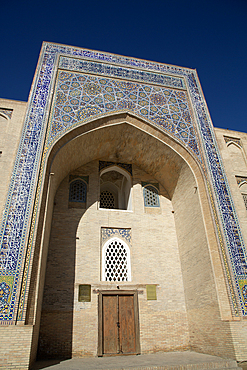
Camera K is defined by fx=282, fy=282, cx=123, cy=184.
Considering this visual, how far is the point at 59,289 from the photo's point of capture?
592 cm

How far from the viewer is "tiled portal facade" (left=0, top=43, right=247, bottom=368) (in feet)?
16.9

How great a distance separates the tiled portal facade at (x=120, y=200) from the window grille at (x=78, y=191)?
40 millimetres

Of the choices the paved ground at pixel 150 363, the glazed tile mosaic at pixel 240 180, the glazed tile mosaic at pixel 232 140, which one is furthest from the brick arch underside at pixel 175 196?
the glazed tile mosaic at pixel 232 140

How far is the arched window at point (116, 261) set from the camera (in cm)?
643

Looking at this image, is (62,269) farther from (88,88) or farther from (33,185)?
(88,88)

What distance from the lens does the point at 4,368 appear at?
4.01 metres

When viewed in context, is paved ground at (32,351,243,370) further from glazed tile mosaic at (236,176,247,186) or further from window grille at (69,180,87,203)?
glazed tile mosaic at (236,176,247,186)

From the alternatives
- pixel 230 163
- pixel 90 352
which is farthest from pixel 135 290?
pixel 230 163

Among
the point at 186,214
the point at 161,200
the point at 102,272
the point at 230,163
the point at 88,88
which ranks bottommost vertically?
the point at 102,272

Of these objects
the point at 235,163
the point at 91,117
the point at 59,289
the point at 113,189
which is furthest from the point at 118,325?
the point at 235,163

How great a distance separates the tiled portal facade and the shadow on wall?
0.02 meters

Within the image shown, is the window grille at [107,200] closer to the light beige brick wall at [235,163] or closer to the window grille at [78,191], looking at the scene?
the window grille at [78,191]

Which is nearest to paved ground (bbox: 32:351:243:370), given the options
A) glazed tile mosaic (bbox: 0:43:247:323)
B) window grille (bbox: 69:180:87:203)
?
glazed tile mosaic (bbox: 0:43:247:323)

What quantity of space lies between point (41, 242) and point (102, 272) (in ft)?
6.04
